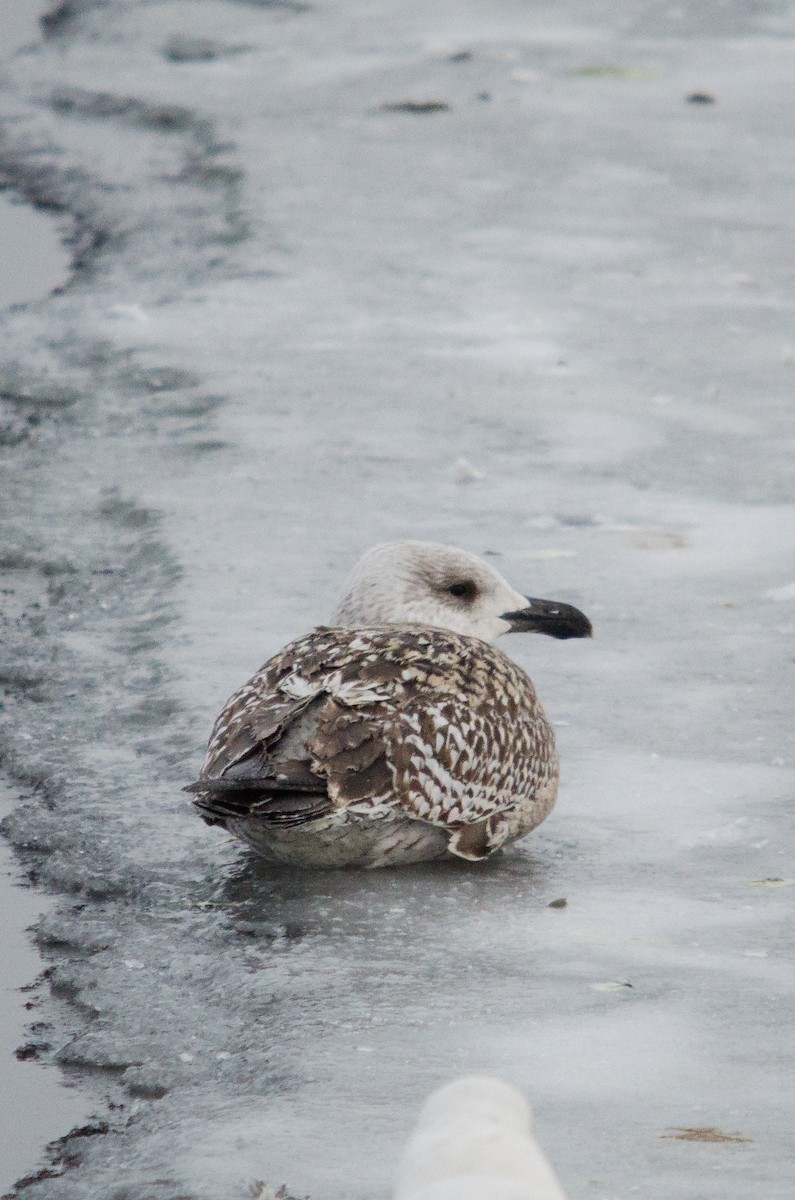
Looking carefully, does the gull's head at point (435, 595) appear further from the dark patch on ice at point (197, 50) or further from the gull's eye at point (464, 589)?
the dark patch on ice at point (197, 50)

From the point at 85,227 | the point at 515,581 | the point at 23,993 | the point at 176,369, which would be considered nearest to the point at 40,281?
the point at 85,227

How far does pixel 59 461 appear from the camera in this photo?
780 centimetres

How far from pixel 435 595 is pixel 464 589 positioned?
0.10m

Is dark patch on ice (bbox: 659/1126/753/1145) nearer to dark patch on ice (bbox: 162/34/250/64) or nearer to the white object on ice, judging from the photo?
the white object on ice

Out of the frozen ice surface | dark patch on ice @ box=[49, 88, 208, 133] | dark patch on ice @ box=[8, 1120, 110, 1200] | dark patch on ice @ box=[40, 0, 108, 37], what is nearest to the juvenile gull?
the frozen ice surface

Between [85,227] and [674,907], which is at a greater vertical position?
[674,907]

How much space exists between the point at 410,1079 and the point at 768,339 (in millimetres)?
5988

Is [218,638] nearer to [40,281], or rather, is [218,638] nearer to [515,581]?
[515,581]

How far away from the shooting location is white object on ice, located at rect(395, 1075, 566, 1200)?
2.27m

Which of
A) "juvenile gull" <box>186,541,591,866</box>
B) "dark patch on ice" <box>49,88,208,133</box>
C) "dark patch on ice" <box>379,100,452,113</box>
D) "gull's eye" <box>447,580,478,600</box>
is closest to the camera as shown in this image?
"juvenile gull" <box>186,541,591,866</box>

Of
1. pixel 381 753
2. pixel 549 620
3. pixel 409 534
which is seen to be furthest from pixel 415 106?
pixel 381 753

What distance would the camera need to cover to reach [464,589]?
5.43 m

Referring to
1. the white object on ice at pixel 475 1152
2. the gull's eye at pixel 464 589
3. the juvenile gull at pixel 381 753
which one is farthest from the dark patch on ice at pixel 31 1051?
the gull's eye at pixel 464 589

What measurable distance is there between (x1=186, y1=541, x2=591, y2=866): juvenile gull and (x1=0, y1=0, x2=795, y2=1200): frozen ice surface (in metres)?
0.13
